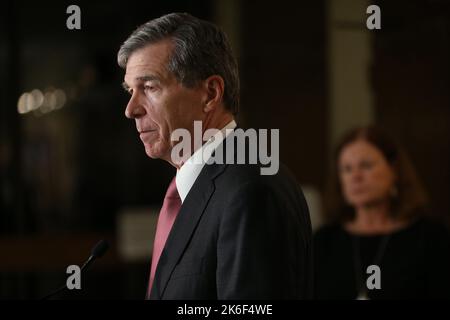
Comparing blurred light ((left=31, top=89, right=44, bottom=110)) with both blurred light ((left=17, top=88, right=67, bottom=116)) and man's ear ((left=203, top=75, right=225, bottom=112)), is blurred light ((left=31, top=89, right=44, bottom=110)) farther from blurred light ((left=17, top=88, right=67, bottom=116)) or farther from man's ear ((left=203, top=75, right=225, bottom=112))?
man's ear ((left=203, top=75, right=225, bottom=112))

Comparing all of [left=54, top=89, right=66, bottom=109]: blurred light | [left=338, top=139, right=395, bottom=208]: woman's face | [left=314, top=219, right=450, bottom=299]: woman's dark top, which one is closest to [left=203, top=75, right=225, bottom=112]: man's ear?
[left=314, top=219, right=450, bottom=299]: woman's dark top

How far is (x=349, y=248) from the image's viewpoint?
2205 millimetres

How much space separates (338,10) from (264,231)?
10.3 feet

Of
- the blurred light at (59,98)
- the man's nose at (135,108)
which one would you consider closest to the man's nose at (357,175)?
the man's nose at (135,108)

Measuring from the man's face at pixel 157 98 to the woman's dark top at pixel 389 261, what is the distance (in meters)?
0.98

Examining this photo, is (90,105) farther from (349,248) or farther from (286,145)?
(349,248)

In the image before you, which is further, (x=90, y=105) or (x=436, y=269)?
(x=90, y=105)

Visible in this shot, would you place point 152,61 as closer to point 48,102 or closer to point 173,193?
point 173,193

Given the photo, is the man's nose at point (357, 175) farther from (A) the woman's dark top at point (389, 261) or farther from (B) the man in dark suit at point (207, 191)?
(B) the man in dark suit at point (207, 191)

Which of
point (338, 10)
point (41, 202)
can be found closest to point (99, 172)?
point (41, 202)

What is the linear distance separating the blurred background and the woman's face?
1.14 m

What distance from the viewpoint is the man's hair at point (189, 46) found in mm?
1139

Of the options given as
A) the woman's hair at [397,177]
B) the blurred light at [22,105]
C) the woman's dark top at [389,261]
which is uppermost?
the blurred light at [22,105]

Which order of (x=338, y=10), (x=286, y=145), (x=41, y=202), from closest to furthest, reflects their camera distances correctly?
1. (x=338, y=10)
2. (x=286, y=145)
3. (x=41, y=202)
